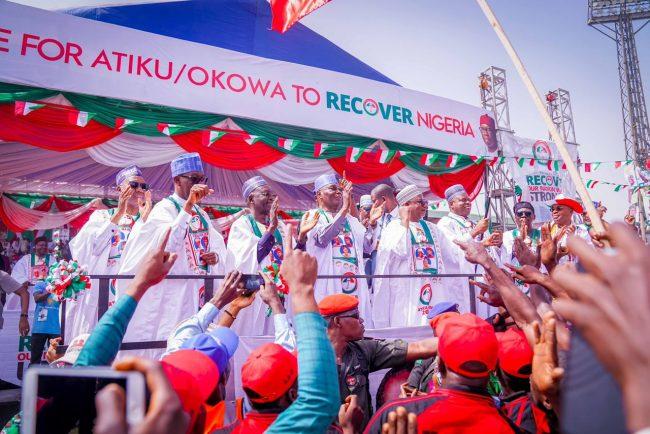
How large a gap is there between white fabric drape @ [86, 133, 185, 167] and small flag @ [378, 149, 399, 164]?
3139mm

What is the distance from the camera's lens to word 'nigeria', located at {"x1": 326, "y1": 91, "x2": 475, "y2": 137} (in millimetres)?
7773

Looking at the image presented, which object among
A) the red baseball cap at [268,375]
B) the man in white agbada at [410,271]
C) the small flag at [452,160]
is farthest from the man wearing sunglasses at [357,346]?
the small flag at [452,160]

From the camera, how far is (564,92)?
571 inches

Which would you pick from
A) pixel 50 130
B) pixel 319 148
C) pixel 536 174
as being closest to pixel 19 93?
pixel 50 130

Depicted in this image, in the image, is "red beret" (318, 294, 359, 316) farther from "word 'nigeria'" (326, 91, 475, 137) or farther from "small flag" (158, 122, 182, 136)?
"word 'nigeria'" (326, 91, 475, 137)

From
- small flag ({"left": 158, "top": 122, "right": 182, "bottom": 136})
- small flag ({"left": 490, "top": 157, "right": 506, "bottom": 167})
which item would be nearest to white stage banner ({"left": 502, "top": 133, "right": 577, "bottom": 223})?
small flag ({"left": 490, "top": 157, "right": 506, "bottom": 167})

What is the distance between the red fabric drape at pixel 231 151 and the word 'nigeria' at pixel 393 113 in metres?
1.29

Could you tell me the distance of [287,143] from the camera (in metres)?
7.35

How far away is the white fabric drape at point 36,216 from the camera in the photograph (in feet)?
29.0

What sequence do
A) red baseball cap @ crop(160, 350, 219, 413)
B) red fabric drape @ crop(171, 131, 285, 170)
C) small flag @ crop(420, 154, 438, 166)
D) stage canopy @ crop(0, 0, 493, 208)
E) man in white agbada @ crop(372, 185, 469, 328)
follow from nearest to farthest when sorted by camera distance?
red baseball cap @ crop(160, 350, 219, 413) → man in white agbada @ crop(372, 185, 469, 328) → stage canopy @ crop(0, 0, 493, 208) → red fabric drape @ crop(171, 131, 285, 170) → small flag @ crop(420, 154, 438, 166)

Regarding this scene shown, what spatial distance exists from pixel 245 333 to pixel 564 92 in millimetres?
13599

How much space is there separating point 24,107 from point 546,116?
18.3ft

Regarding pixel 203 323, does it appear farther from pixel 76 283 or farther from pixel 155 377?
pixel 155 377

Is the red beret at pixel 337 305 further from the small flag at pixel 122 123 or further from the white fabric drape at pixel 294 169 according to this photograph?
the white fabric drape at pixel 294 169
